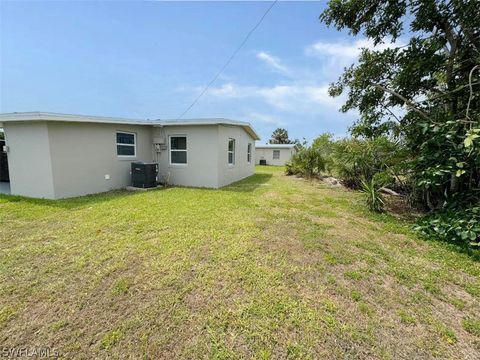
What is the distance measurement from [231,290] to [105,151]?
24.8ft

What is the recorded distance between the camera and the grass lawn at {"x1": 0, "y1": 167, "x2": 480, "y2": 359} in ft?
6.22

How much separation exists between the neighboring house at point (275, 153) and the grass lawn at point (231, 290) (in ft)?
74.9

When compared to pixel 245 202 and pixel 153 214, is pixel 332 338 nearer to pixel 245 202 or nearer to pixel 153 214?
pixel 153 214

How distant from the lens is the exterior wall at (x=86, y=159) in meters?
6.61

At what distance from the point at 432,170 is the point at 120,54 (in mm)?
15262

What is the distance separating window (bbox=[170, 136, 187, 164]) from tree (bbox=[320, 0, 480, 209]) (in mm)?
6475

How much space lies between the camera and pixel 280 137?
45.0 meters

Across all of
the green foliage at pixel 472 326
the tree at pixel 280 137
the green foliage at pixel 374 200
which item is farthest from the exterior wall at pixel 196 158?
the tree at pixel 280 137

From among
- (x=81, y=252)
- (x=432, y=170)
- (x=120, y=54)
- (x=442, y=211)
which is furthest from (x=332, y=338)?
(x=120, y=54)

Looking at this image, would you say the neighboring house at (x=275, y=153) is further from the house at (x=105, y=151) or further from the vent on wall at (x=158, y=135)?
the vent on wall at (x=158, y=135)

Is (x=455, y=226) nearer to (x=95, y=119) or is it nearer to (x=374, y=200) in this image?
(x=374, y=200)

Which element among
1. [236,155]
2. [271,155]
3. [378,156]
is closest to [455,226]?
[378,156]

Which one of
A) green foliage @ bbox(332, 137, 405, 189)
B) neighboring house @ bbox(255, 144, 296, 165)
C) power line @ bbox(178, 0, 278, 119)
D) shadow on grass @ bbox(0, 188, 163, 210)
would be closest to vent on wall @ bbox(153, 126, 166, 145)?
power line @ bbox(178, 0, 278, 119)

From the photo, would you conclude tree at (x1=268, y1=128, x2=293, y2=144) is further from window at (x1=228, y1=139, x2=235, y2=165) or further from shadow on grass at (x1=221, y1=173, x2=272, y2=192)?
window at (x1=228, y1=139, x2=235, y2=165)
